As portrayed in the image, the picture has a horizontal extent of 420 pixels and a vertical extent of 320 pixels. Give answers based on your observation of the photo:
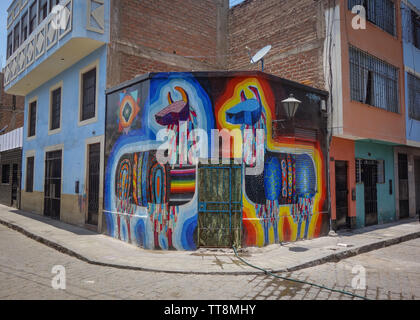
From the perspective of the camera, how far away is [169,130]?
323 inches

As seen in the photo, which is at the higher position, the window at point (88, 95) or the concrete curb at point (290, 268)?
the window at point (88, 95)

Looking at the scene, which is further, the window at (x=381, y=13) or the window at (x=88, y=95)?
the window at (x=381, y=13)

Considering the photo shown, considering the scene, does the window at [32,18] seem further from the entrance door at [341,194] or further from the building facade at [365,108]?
the entrance door at [341,194]

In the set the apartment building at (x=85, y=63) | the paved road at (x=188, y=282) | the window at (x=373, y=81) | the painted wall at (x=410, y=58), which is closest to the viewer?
the paved road at (x=188, y=282)

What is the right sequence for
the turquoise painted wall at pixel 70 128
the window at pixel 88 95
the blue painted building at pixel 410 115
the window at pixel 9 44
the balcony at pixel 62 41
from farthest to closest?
the window at pixel 9 44 < the blue painted building at pixel 410 115 < the window at pixel 88 95 < the turquoise painted wall at pixel 70 128 < the balcony at pixel 62 41

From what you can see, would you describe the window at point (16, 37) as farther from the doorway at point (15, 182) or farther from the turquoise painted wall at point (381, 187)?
the turquoise painted wall at point (381, 187)

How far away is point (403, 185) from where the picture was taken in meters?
14.2

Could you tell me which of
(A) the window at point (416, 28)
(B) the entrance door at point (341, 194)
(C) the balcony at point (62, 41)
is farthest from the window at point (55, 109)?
(A) the window at point (416, 28)

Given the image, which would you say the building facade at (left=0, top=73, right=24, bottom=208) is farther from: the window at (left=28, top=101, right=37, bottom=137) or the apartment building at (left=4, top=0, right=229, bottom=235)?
the apartment building at (left=4, top=0, right=229, bottom=235)

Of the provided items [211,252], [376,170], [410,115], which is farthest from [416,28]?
[211,252]

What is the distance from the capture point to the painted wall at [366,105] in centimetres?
1012

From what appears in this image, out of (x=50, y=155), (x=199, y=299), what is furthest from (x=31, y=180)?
(x=199, y=299)

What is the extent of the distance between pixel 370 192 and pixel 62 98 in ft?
39.5

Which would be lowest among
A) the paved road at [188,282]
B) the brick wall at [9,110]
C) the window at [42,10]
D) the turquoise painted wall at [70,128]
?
the paved road at [188,282]
